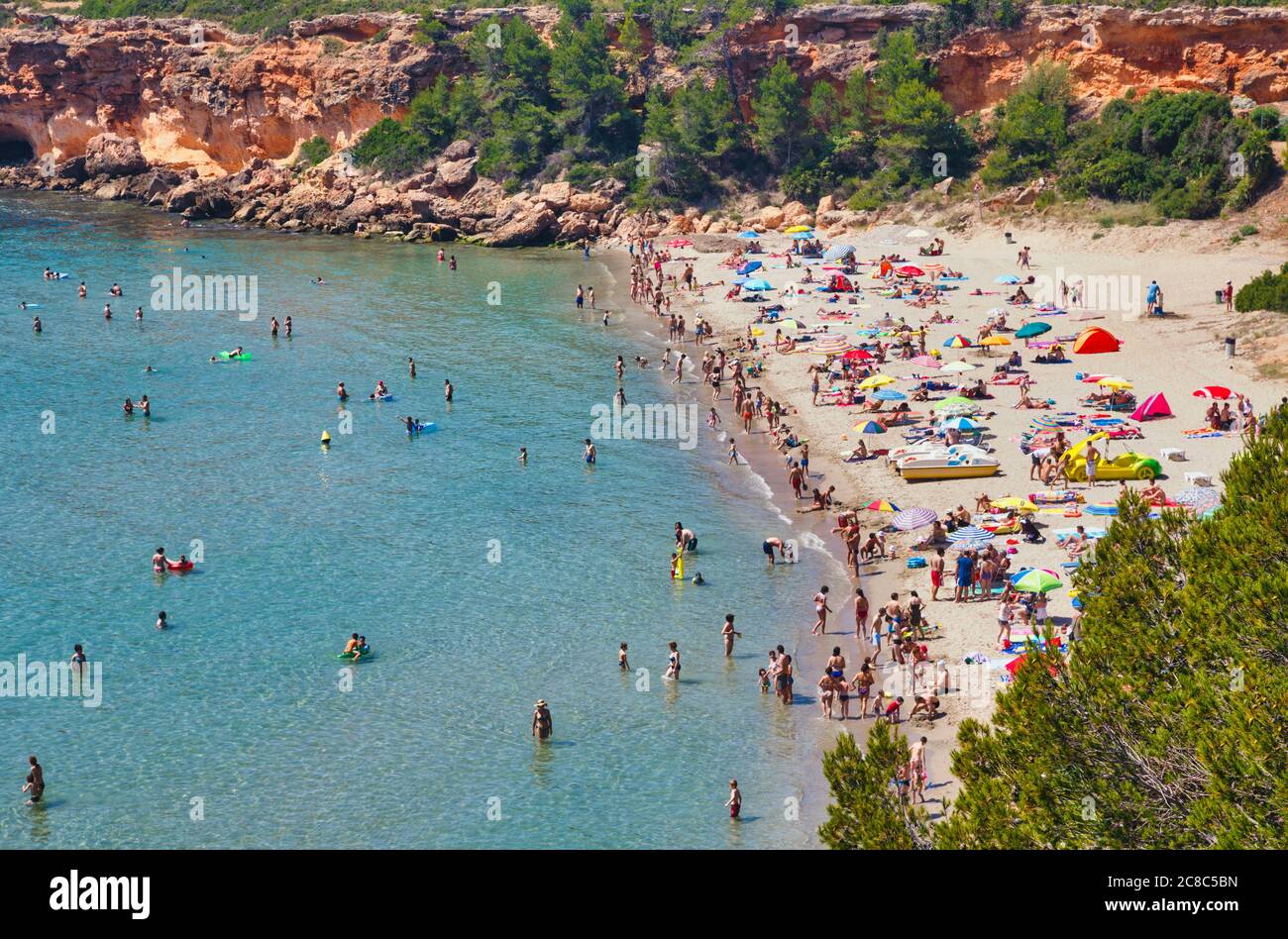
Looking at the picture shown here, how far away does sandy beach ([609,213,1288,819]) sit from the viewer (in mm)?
28422

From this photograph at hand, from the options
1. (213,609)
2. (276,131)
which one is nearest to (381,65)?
(276,131)

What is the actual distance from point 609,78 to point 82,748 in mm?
62798

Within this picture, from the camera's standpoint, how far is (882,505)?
35.0m

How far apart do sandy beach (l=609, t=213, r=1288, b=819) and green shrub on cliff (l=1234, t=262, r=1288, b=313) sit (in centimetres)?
80

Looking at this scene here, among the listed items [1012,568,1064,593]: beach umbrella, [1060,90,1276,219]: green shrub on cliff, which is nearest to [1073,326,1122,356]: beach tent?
[1060,90,1276,219]: green shrub on cliff

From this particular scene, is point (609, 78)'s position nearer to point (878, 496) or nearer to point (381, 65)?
point (381, 65)

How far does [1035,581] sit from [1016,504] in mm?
5945

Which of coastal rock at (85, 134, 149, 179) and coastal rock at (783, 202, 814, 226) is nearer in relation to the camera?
coastal rock at (783, 202, 814, 226)

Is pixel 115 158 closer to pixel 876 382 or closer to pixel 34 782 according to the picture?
pixel 876 382

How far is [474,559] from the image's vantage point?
34.6 metres

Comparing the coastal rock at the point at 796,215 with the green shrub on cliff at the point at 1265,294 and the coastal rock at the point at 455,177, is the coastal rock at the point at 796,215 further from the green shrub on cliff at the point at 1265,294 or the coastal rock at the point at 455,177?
the green shrub on cliff at the point at 1265,294

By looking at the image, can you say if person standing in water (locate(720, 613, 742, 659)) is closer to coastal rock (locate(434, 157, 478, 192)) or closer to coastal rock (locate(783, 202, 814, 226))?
coastal rock (locate(783, 202, 814, 226))

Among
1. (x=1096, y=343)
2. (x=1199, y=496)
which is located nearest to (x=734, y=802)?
(x=1199, y=496)

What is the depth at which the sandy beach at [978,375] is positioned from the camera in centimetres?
2842
